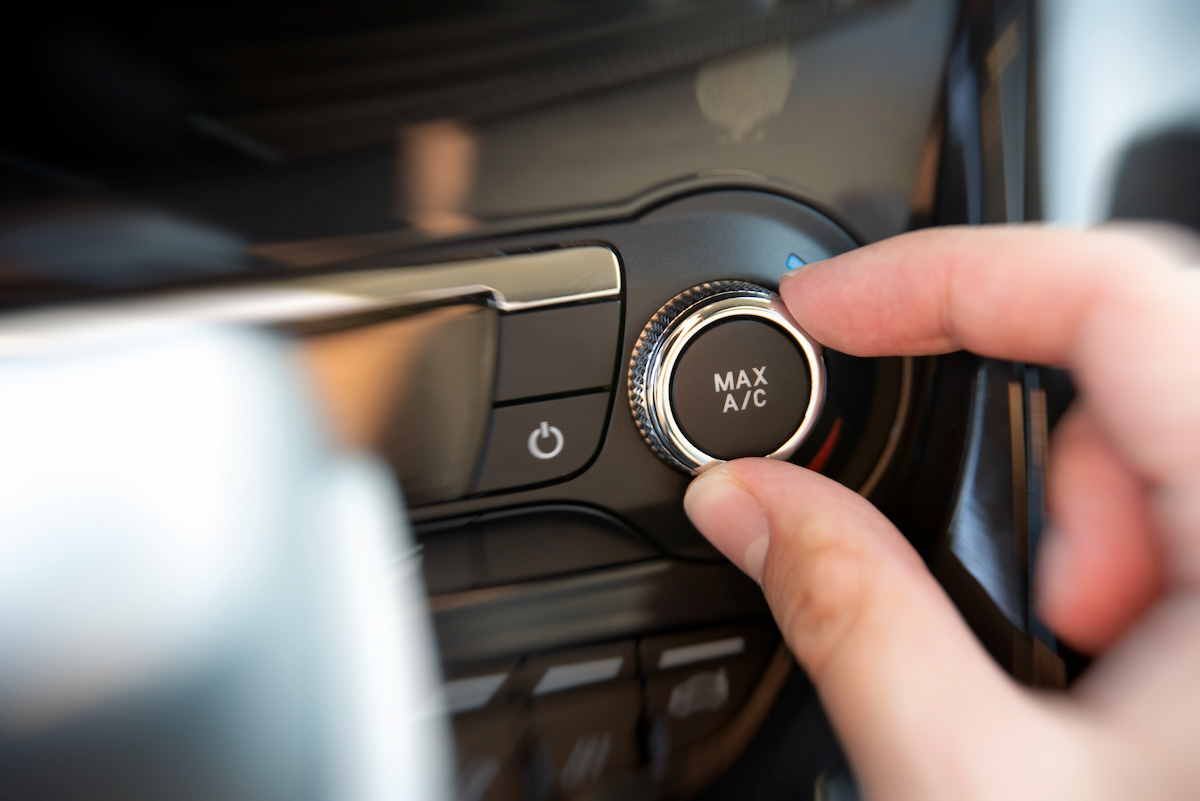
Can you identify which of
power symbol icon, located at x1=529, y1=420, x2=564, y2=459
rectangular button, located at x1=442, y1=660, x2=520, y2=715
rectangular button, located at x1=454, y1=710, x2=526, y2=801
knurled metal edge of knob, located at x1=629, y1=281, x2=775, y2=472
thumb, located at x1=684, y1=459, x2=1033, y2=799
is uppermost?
knurled metal edge of knob, located at x1=629, y1=281, x2=775, y2=472

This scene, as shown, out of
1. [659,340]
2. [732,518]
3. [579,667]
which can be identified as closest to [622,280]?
[659,340]

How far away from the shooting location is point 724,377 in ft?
1.65

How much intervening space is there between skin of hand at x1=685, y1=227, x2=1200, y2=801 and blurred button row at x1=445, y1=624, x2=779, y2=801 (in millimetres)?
94

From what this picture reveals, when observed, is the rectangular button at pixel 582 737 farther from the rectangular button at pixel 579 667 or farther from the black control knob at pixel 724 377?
the black control knob at pixel 724 377

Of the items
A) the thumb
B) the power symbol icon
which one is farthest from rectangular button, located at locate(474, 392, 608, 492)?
the thumb

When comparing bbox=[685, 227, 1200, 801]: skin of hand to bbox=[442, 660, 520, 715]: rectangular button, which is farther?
bbox=[442, 660, 520, 715]: rectangular button

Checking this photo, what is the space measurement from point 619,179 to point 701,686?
0.38 metres

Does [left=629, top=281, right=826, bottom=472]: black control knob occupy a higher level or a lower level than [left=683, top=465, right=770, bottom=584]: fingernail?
higher

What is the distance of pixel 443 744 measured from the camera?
0.49 metres

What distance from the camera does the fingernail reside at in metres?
0.47

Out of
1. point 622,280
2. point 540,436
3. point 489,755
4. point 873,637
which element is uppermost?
point 622,280

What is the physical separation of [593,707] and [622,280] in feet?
1.03

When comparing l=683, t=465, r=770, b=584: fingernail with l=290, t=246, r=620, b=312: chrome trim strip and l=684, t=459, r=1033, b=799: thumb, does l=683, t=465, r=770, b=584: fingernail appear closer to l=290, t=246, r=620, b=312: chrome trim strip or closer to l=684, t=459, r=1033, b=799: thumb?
l=684, t=459, r=1033, b=799: thumb

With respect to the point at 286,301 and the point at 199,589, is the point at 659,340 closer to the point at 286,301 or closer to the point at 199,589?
the point at 286,301
